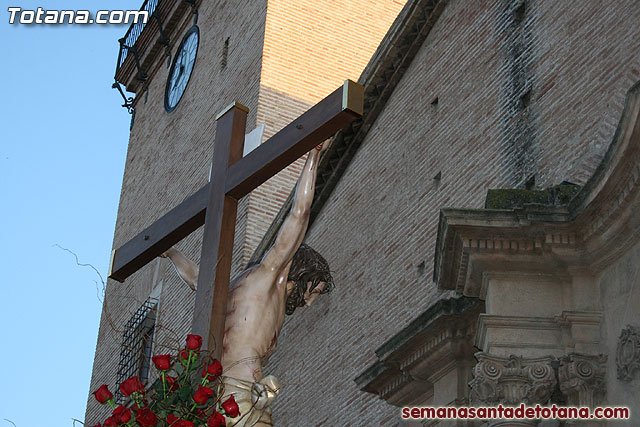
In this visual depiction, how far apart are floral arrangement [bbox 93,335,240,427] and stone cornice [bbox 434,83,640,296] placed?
2.37 metres

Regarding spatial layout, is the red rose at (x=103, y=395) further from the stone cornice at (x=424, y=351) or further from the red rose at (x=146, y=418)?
the stone cornice at (x=424, y=351)

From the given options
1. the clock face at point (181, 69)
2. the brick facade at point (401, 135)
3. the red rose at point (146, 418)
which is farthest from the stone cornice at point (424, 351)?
the clock face at point (181, 69)

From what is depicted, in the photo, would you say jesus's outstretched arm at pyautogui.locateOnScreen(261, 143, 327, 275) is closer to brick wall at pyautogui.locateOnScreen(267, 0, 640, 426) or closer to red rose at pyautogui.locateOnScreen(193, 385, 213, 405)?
red rose at pyautogui.locateOnScreen(193, 385, 213, 405)

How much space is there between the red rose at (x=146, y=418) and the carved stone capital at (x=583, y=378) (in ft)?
9.58

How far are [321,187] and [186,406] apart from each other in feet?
28.6

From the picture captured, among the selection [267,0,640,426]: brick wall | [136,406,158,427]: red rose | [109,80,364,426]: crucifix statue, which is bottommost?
[136,406,158,427]: red rose

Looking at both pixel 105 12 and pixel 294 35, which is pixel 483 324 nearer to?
pixel 294 35

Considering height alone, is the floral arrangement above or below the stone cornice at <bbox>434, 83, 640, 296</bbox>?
below

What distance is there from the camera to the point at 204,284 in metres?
7.23

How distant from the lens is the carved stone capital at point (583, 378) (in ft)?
23.5

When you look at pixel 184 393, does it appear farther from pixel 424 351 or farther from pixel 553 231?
pixel 424 351

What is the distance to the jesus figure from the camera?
6.84 meters

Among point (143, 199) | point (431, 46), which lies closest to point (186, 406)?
point (431, 46)

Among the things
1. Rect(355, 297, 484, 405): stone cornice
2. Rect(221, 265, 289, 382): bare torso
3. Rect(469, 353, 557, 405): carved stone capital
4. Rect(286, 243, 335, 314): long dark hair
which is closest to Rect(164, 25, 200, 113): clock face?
Rect(355, 297, 484, 405): stone cornice
